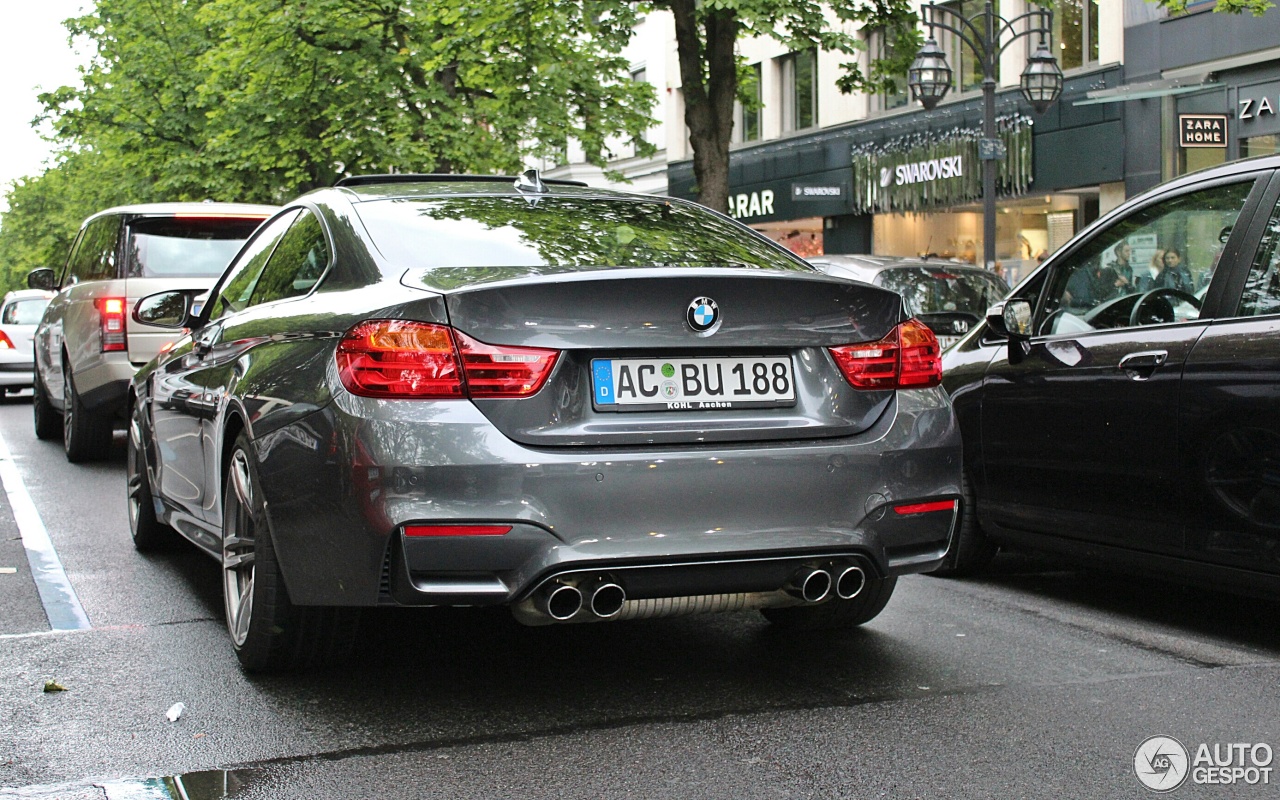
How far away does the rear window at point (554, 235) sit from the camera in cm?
453

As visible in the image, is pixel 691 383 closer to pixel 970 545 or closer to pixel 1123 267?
pixel 1123 267

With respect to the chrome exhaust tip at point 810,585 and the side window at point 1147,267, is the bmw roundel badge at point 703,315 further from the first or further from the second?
the side window at point 1147,267

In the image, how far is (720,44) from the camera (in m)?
19.7

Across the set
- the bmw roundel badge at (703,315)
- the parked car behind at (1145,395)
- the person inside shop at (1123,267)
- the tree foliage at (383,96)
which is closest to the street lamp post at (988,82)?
the tree foliage at (383,96)

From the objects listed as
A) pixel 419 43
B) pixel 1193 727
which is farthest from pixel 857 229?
pixel 1193 727

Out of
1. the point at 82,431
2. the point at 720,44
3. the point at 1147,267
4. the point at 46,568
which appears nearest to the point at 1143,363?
the point at 1147,267

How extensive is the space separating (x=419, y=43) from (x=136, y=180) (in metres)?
11.7

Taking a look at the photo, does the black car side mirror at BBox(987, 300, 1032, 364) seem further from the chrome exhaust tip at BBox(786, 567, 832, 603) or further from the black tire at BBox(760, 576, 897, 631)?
the chrome exhaust tip at BBox(786, 567, 832, 603)

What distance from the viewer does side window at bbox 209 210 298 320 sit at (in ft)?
18.9

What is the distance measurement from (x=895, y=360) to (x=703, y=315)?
64 cm

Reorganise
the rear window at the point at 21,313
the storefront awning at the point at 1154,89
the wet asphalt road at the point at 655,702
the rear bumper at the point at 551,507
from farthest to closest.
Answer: the rear window at the point at 21,313, the storefront awning at the point at 1154,89, the rear bumper at the point at 551,507, the wet asphalt road at the point at 655,702

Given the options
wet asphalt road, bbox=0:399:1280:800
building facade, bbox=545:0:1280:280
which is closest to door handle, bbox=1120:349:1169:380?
wet asphalt road, bbox=0:399:1280:800

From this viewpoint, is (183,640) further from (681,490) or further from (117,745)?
(681,490)

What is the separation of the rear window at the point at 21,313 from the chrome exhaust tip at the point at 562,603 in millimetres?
20911
